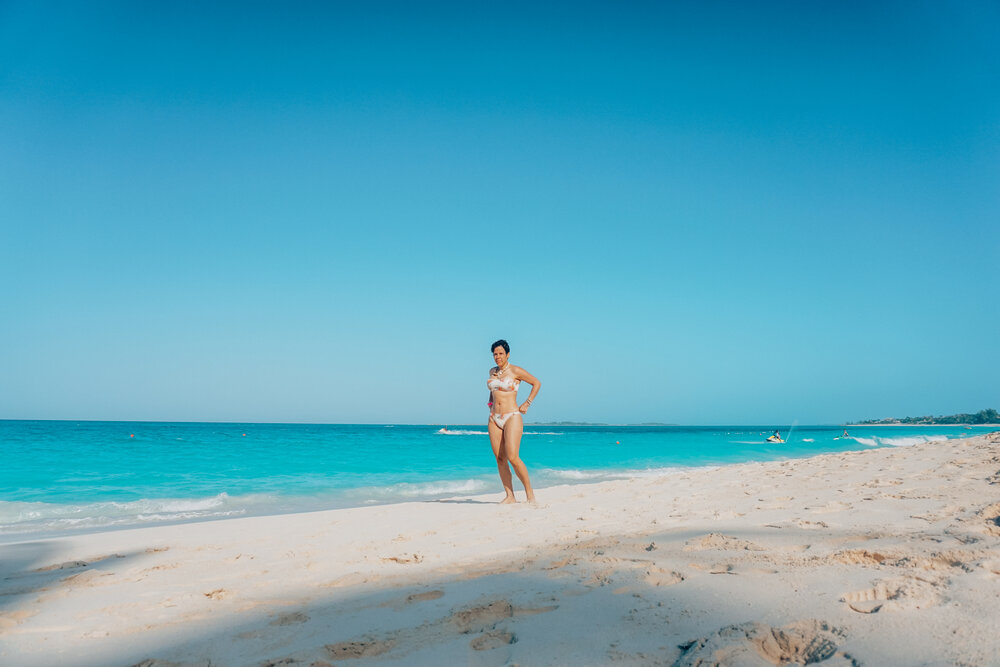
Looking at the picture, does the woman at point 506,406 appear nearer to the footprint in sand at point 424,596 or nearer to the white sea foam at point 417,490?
the footprint in sand at point 424,596

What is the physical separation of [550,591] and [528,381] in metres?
4.79

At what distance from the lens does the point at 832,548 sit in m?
3.46

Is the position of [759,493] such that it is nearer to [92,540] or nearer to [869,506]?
[869,506]

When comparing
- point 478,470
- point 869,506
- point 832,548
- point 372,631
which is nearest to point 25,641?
point 372,631

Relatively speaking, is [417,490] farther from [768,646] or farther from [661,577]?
[768,646]

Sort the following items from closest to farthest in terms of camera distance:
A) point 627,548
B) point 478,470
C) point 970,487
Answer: point 627,548
point 970,487
point 478,470

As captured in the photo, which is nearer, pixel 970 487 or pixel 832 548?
pixel 832 548

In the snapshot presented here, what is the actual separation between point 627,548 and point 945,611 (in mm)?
1996

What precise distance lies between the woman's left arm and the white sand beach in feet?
5.94

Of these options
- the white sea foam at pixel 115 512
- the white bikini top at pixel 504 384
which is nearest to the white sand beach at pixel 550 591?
the white bikini top at pixel 504 384

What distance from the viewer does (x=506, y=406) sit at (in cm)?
762

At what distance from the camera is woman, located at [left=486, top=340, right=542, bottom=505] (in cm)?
752

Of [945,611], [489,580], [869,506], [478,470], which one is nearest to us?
[945,611]

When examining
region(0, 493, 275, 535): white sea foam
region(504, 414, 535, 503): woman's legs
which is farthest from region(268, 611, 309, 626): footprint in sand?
region(0, 493, 275, 535): white sea foam
